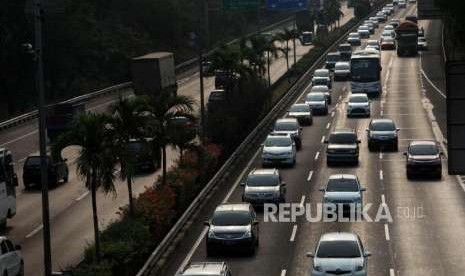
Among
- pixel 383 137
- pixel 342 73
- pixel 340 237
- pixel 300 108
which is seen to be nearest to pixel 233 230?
pixel 340 237

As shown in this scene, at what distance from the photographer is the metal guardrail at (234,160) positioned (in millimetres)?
32500

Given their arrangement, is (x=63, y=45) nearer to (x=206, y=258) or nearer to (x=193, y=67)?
(x=193, y=67)

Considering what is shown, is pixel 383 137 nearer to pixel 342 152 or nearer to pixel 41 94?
pixel 342 152

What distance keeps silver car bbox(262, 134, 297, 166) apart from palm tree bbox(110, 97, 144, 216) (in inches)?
666

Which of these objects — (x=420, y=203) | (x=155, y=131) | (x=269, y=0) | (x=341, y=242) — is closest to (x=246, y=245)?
(x=341, y=242)

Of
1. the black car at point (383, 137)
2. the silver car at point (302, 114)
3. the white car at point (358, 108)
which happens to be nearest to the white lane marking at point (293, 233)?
the black car at point (383, 137)

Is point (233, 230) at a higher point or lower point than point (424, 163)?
higher

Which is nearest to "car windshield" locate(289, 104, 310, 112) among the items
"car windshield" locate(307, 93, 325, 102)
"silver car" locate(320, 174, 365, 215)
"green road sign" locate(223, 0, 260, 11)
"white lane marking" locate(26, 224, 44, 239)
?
"car windshield" locate(307, 93, 325, 102)

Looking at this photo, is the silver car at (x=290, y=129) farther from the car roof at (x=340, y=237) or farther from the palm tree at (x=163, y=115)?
the car roof at (x=340, y=237)

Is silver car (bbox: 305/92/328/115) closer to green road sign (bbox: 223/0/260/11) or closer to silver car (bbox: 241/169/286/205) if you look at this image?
green road sign (bbox: 223/0/260/11)

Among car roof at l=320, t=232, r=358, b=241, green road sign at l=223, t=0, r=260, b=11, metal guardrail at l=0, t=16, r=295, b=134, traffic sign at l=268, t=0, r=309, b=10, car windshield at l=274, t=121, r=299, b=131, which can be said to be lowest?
metal guardrail at l=0, t=16, r=295, b=134

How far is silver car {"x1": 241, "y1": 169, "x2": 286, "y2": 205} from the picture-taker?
41344mm

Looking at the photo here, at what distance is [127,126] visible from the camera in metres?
34.5

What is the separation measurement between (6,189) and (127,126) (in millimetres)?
7477
